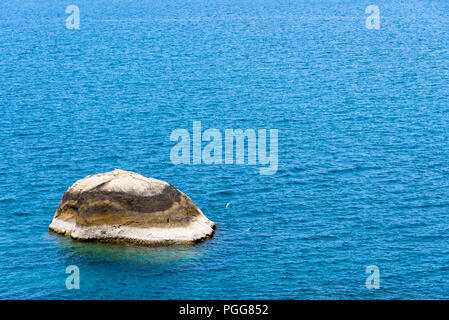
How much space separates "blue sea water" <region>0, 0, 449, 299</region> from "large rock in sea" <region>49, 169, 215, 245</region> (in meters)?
1.12

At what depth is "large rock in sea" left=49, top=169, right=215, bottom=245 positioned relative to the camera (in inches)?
2173

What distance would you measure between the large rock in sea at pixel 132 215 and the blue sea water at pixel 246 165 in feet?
3.66

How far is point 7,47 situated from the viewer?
4766 inches

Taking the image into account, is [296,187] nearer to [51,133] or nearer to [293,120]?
[293,120]

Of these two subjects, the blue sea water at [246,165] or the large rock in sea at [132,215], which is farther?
the large rock in sea at [132,215]

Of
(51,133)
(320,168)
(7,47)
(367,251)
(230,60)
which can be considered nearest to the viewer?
(367,251)

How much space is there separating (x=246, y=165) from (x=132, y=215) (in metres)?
17.5

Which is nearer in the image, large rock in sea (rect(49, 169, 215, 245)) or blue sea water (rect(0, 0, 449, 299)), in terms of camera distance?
blue sea water (rect(0, 0, 449, 299))

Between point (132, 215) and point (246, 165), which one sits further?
point (246, 165)

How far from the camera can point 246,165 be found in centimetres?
7075

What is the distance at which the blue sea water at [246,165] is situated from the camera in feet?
170

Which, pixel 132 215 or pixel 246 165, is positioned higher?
pixel 246 165
